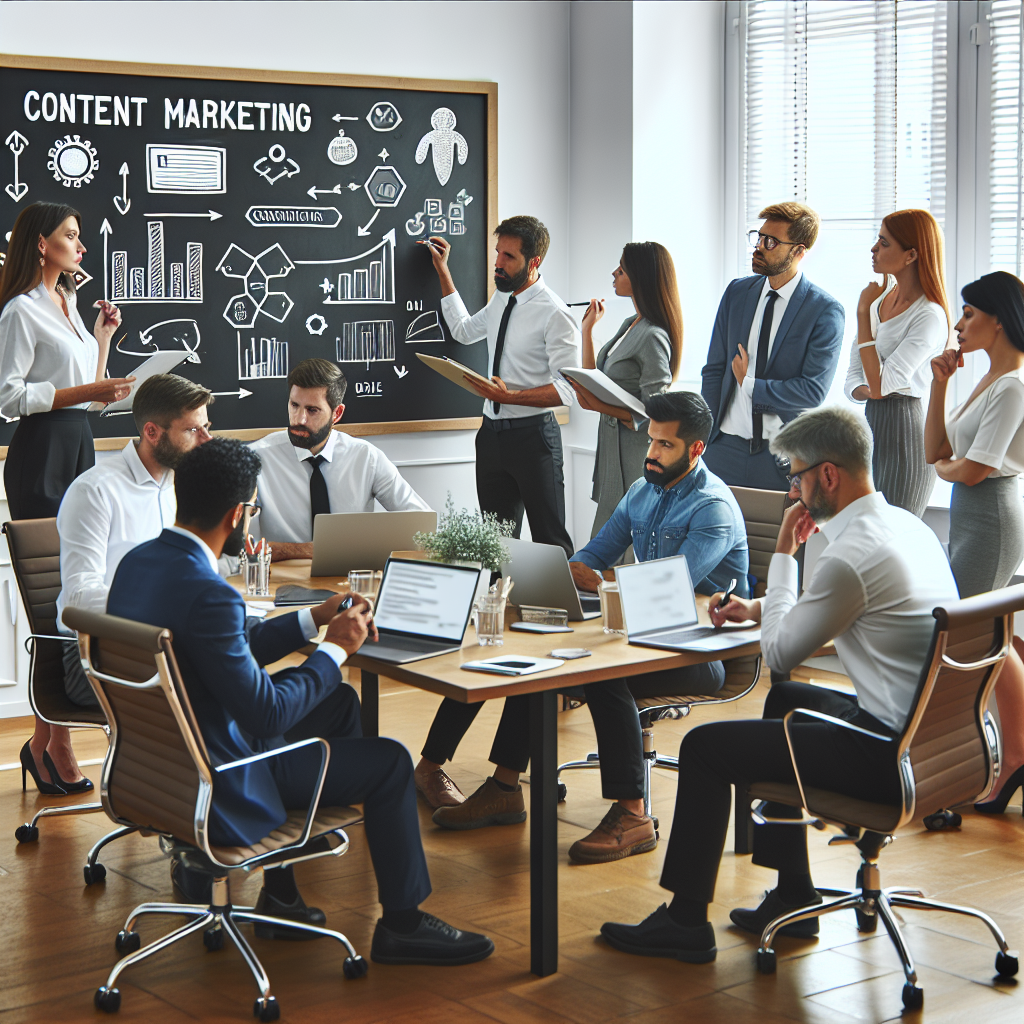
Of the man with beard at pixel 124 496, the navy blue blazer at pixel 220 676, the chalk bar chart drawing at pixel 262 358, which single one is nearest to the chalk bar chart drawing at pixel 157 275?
the chalk bar chart drawing at pixel 262 358

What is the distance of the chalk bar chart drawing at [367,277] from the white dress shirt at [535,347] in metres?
0.58

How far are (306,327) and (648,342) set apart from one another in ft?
5.26

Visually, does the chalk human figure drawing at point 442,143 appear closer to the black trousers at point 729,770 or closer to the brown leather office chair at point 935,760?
the black trousers at point 729,770

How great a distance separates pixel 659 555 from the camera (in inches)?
166

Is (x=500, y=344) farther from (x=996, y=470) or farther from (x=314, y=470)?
(x=996, y=470)

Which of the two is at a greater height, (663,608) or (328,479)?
(328,479)

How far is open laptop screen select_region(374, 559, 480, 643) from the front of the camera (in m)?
3.53

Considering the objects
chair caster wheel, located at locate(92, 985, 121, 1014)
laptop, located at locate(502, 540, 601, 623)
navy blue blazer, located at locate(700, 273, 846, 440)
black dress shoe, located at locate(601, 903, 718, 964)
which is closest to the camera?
chair caster wheel, located at locate(92, 985, 121, 1014)

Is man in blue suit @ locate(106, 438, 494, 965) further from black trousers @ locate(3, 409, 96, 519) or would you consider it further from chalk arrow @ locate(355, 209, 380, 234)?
chalk arrow @ locate(355, 209, 380, 234)

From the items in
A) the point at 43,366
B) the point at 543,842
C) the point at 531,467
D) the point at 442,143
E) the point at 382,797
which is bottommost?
the point at 543,842

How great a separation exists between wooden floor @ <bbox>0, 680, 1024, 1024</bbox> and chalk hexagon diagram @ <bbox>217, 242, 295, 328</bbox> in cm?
244

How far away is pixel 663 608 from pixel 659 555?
0.59 m

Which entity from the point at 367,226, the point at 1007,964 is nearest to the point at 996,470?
the point at 1007,964

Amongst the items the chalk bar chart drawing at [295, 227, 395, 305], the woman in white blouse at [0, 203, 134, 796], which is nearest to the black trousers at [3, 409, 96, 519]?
the woman in white blouse at [0, 203, 134, 796]
